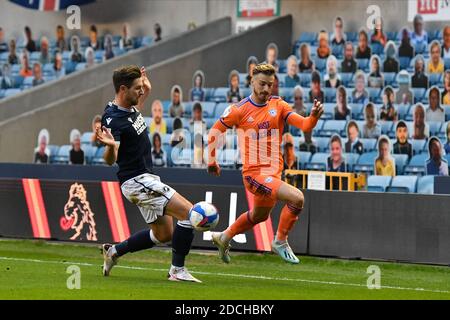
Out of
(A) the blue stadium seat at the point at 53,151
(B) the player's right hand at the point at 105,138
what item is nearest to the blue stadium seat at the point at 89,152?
(A) the blue stadium seat at the point at 53,151

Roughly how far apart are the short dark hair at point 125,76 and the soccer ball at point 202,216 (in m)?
1.53

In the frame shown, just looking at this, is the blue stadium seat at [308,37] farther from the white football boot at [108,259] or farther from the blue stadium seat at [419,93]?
the white football boot at [108,259]

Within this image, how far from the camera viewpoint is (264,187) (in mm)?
13570

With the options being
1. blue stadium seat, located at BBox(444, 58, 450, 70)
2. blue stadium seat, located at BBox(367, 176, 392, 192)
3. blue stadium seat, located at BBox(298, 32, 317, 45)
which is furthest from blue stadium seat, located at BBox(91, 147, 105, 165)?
blue stadium seat, located at BBox(444, 58, 450, 70)

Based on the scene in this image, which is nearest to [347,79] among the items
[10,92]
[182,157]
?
[182,157]

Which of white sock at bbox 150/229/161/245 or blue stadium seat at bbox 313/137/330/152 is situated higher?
blue stadium seat at bbox 313/137/330/152

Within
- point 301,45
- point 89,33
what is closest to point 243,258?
point 301,45

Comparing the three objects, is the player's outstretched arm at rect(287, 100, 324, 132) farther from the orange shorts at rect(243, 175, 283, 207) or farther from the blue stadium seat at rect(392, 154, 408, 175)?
the blue stadium seat at rect(392, 154, 408, 175)

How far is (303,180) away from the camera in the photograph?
19.6 meters

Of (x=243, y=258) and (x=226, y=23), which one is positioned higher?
(x=226, y=23)

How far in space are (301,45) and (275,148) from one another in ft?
40.5

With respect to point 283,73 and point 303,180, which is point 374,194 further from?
point 283,73

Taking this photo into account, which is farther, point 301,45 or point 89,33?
point 89,33

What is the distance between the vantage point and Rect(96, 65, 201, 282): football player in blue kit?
12.7m
